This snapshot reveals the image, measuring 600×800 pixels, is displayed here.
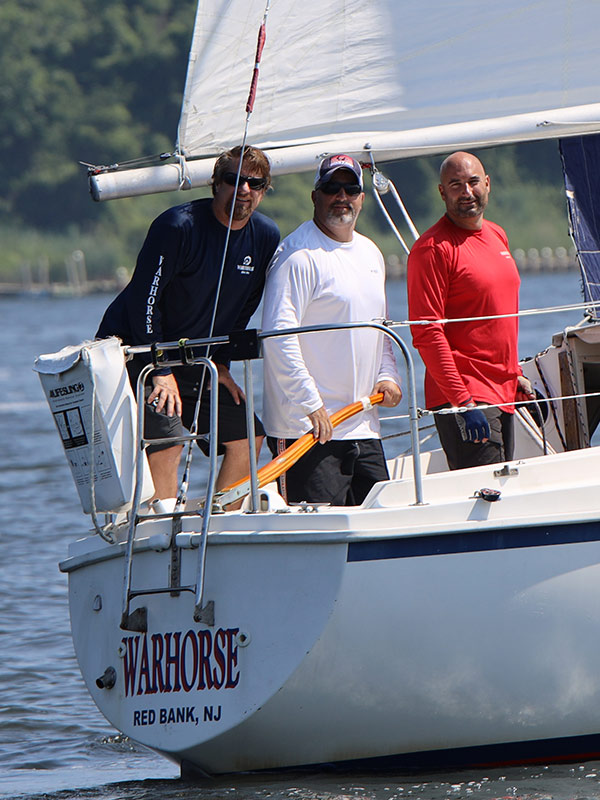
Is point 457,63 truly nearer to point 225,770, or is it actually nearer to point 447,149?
point 447,149

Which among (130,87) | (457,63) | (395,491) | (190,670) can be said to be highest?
(130,87)

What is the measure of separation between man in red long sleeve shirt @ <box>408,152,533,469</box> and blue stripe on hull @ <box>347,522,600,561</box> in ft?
1.87

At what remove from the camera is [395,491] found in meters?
4.73

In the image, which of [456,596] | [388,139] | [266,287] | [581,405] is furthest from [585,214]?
[456,596]

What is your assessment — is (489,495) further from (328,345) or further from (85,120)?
(85,120)

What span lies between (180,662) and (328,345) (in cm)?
118

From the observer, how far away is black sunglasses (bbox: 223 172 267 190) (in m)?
5.05

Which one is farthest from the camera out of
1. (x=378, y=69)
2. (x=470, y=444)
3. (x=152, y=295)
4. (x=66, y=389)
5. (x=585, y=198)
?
(x=585, y=198)

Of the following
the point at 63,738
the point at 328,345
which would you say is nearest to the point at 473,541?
the point at 328,345

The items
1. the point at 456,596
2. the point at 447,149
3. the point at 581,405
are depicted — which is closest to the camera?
the point at 456,596

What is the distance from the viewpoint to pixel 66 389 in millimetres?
4953

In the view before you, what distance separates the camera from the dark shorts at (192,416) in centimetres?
513

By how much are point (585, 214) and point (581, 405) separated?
1024 mm

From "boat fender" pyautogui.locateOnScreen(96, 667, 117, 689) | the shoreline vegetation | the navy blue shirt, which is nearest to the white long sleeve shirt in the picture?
the navy blue shirt
